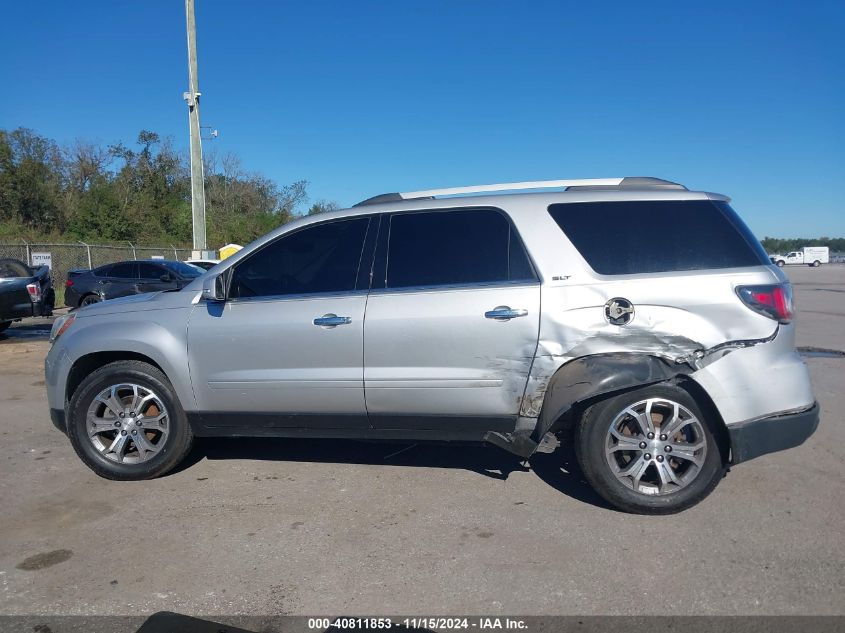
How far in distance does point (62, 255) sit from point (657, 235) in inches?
959

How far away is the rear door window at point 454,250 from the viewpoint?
14.1 ft

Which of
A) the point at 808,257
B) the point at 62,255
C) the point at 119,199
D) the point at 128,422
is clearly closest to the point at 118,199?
the point at 119,199

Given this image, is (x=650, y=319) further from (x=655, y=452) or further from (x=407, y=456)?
(x=407, y=456)

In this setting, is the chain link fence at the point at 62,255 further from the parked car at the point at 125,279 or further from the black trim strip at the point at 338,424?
the black trim strip at the point at 338,424

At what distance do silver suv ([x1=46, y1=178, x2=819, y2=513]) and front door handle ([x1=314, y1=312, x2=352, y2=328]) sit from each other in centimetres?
2

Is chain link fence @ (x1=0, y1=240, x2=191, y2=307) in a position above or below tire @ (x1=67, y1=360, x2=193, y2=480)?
above

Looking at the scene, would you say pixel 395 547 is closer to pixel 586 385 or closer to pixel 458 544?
pixel 458 544

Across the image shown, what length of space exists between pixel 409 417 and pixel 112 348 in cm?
219

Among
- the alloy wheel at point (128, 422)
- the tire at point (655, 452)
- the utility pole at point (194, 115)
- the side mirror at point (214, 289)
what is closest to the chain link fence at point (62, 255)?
the utility pole at point (194, 115)

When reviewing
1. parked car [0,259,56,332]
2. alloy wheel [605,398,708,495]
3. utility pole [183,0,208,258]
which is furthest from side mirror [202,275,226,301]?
utility pole [183,0,208,258]

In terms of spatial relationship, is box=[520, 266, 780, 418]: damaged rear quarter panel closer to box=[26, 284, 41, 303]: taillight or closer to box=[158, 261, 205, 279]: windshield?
box=[26, 284, 41, 303]: taillight

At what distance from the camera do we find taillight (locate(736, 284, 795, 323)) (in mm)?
3969

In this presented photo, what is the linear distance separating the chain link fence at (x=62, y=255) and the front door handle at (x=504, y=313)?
61.6 feet

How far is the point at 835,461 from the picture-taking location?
5066 millimetres
